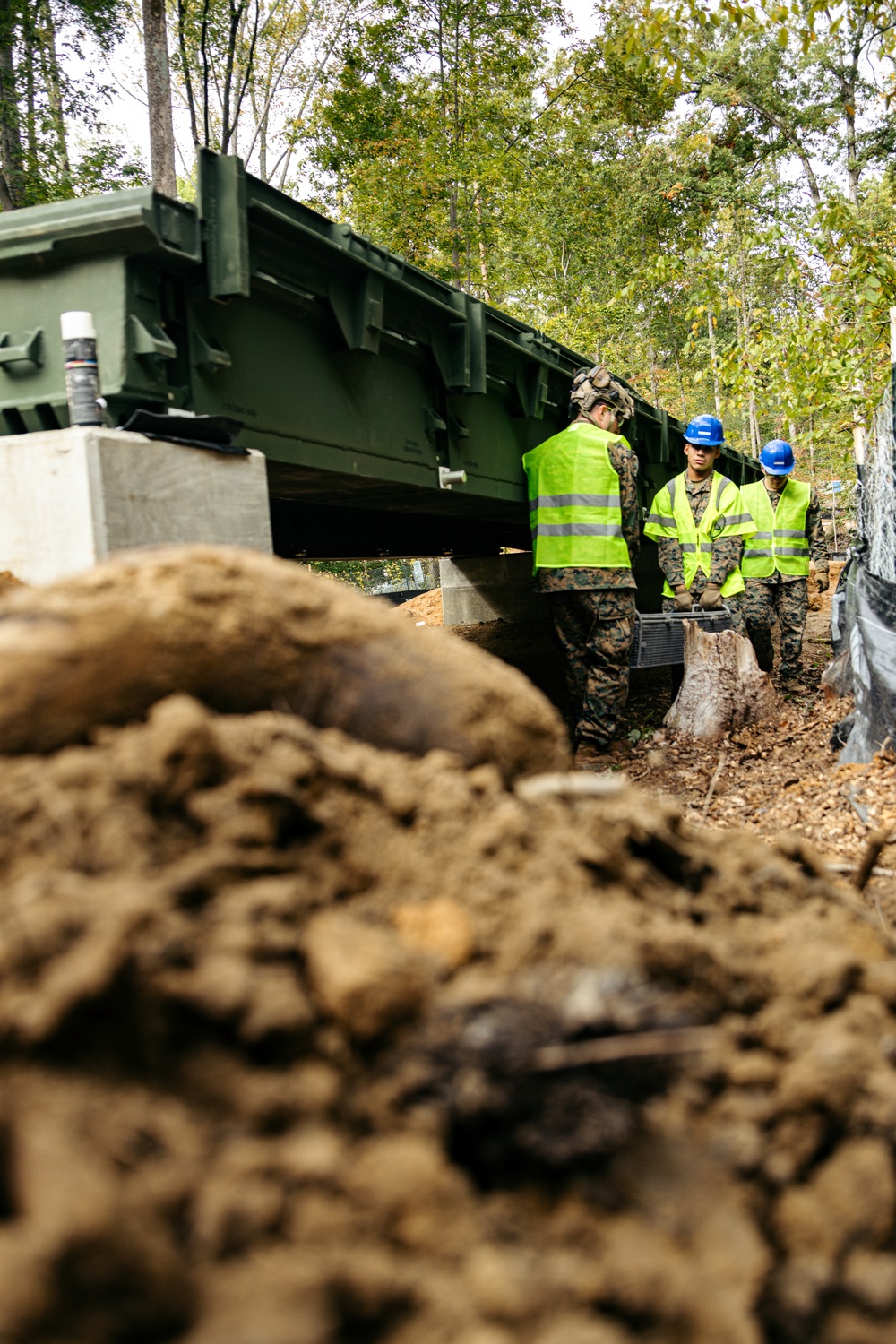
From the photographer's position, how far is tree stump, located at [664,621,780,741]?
695cm

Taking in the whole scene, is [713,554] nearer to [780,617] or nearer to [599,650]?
[599,650]

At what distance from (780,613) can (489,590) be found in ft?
11.9

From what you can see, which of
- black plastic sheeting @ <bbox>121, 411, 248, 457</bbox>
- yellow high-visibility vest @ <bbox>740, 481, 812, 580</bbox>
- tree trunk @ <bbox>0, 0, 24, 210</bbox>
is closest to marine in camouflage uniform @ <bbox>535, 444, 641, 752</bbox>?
yellow high-visibility vest @ <bbox>740, 481, 812, 580</bbox>

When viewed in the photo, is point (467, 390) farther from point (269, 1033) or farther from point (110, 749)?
point (269, 1033)

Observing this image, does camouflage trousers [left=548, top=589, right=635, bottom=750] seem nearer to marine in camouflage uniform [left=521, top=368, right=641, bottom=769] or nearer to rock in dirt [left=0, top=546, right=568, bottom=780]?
marine in camouflage uniform [left=521, top=368, right=641, bottom=769]

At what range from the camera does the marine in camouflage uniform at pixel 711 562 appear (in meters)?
7.73

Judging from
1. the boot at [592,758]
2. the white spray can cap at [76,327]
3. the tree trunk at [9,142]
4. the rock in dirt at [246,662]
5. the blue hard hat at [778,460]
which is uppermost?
the tree trunk at [9,142]

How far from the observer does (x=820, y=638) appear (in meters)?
12.3

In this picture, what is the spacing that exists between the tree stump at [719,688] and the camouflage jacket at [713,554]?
2.85 feet

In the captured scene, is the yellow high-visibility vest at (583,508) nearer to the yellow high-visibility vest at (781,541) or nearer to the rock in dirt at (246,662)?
the yellow high-visibility vest at (781,541)

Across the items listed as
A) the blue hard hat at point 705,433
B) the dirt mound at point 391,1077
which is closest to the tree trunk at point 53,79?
the blue hard hat at point 705,433

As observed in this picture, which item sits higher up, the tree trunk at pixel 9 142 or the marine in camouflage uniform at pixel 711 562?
the tree trunk at pixel 9 142

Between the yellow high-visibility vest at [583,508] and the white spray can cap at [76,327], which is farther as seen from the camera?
the yellow high-visibility vest at [583,508]

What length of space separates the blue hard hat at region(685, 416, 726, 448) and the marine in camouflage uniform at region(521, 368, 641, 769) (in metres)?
1.27
